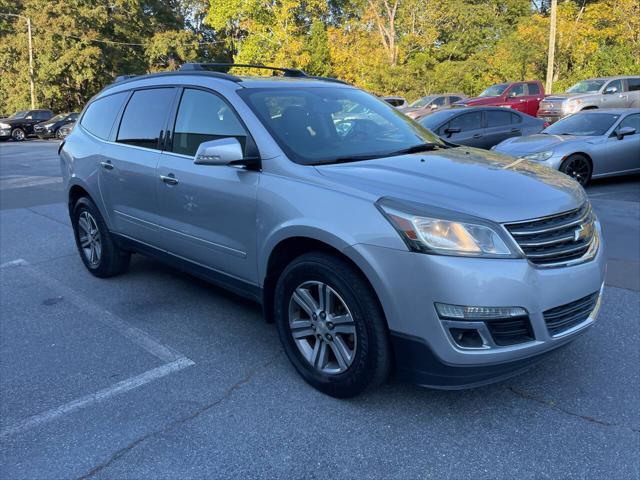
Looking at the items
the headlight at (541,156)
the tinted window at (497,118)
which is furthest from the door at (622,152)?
the tinted window at (497,118)

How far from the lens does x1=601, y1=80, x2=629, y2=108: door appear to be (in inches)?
775

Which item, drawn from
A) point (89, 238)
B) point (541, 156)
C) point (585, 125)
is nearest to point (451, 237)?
point (89, 238)

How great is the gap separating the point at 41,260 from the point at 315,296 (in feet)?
14.1

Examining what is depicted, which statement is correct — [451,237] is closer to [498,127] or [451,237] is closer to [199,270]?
[199,270]

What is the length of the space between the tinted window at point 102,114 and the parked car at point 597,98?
56.5ft

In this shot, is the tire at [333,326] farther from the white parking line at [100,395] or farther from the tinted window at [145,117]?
the tinted window at [145,117]

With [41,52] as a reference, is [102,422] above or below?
below

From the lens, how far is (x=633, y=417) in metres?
2.90

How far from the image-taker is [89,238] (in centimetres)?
541

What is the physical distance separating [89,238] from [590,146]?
8.19 metres

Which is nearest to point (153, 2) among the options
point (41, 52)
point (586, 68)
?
point (41, 52)

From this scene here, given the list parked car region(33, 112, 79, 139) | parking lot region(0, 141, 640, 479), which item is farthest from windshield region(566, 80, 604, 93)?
parked car region(33, 112, 79, 139)

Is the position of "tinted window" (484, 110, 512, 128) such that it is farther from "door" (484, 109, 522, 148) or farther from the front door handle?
the front door handle

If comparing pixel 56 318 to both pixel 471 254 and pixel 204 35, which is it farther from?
pixel 204 35
